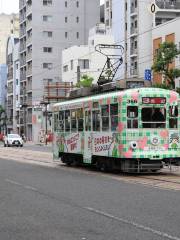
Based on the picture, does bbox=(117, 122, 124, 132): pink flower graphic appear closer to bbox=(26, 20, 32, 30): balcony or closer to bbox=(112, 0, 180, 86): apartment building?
bbox=(112, 0, 180, 86): apartment building

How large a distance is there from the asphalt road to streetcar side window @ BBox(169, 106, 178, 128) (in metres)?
3.83

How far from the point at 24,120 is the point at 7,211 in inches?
3540

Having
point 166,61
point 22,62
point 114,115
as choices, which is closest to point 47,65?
point 22,62

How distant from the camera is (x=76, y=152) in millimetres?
25203

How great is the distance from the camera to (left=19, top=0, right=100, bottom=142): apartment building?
95750 mm

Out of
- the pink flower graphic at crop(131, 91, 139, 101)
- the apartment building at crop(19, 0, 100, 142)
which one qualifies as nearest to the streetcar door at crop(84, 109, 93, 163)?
the pink flower graphic at crop(131, 91, 139, 101)

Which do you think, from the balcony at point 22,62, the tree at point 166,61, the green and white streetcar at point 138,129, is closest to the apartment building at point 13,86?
the balcony at point 22,62

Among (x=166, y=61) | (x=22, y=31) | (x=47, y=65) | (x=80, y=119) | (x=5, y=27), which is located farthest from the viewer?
(x=5, y=27)

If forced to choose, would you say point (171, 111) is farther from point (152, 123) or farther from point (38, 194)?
point (38, 194)

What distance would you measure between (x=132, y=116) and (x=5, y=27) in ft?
383

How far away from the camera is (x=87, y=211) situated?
1175 centimetres

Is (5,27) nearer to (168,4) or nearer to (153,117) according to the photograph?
(168,4)

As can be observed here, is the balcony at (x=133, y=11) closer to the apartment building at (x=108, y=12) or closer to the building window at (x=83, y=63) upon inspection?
the building window at (x=83, y=63)

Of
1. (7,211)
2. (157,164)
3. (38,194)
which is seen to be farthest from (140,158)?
(7,211)
